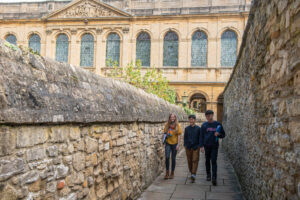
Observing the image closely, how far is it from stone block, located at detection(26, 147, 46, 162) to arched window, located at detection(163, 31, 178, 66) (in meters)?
26.5

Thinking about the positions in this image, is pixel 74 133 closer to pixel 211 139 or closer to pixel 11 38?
pixel 211 139

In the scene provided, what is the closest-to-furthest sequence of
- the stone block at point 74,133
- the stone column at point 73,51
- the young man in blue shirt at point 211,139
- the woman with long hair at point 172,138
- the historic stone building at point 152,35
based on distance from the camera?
the stone block at point 74,133, the young man in blue shirt at point 211,139, the woman with long hair at point 172,138, the historic stone building at point 152,35, the stone column at point 73,51

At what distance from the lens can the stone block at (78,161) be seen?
10.1ft

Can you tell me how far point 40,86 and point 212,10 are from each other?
92.4 feet

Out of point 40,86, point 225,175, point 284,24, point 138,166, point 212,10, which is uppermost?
point 212,10

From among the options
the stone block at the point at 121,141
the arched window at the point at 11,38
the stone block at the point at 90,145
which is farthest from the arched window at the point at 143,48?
the stone block at the point at 90,145

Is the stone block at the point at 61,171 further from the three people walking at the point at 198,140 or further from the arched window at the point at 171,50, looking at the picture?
the arched window at the point at 171,50

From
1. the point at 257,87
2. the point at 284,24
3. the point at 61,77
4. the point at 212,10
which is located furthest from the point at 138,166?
the point at 212,10

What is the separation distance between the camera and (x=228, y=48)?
27609 mm

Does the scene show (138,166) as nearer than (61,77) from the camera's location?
No

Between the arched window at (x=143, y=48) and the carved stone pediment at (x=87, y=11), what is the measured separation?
271 cm

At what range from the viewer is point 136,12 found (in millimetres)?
30031

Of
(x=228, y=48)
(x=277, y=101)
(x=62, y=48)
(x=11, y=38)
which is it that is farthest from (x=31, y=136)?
(x=11, y=38)

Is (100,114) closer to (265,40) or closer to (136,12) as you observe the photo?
(265,40)
